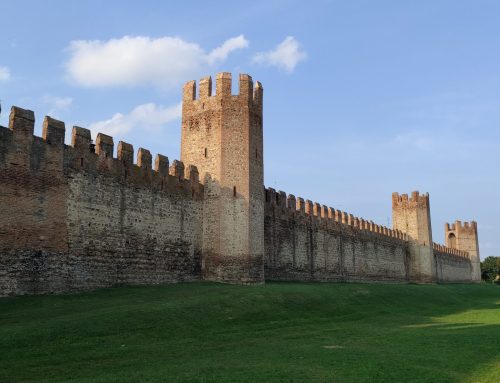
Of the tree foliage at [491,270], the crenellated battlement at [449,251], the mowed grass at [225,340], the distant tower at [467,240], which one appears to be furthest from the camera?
the tree foliage at [491,270]

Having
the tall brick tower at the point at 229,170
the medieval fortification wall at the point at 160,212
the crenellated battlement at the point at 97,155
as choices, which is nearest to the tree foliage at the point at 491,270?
the medieval fortification wall at the point at 160,212

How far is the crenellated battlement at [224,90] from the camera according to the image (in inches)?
1055

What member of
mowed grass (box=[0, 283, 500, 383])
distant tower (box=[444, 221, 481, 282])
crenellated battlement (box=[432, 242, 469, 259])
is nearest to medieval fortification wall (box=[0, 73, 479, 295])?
mowed grass (box=[0, 283, 500, 383])

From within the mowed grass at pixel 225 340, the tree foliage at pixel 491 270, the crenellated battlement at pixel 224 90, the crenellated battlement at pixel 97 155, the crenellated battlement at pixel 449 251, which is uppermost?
the crenellated battlement at pixel 224 90

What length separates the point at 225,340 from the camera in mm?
14109

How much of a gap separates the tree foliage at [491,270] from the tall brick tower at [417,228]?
43403 millimetres

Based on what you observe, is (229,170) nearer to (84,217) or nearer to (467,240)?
(84,217)

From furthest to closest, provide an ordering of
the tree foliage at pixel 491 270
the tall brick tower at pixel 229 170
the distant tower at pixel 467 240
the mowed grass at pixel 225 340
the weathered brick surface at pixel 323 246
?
the tree foliage at pixel 491 270
the distant tower at pixel 467 240
the weathered brick surface at pixel 323 246
the tall brick tower at pixel 229 170
the mowed grass at pixel 225 340

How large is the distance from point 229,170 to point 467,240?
67.3 m

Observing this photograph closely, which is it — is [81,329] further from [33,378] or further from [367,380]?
[367,380]

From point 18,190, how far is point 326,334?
11.2 metres

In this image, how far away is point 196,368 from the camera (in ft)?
33.4

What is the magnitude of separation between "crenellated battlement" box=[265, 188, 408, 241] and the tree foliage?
51977 millimetres

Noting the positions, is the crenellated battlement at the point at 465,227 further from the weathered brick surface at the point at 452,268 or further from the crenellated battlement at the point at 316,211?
the crenellated battlement at the point at 316,211
